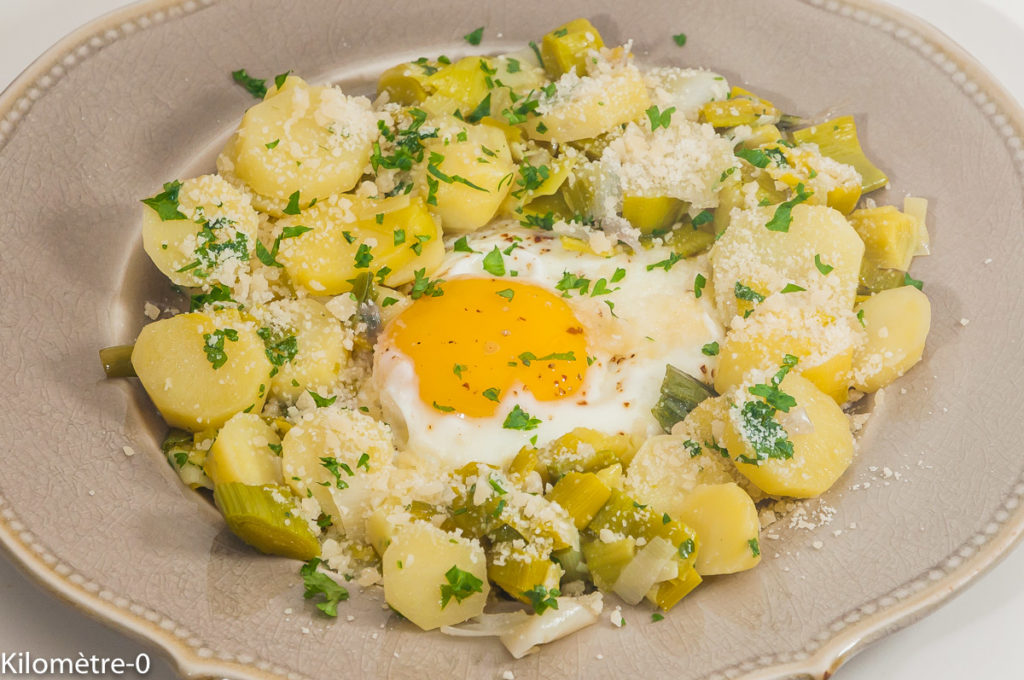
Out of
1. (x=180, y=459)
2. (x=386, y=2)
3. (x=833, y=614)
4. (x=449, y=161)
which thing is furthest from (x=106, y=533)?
(x=386, y=2)

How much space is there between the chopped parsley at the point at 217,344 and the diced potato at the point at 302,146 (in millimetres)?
586

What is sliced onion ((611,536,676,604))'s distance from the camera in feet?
8.86

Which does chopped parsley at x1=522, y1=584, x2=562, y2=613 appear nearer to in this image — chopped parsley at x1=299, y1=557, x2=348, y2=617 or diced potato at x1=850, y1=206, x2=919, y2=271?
chopped parsley at x1=299, y1=557, x2=348, y2=617

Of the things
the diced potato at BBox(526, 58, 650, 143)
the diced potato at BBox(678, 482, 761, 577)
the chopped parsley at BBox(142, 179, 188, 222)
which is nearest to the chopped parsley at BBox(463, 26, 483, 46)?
the diced potato at BBox(526, 58, 650, 143)

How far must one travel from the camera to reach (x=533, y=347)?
3232mm

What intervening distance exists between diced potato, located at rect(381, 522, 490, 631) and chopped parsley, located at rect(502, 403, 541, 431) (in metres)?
0.50

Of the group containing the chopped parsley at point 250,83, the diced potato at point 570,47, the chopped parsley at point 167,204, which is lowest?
the chopped parsley at point 167,204

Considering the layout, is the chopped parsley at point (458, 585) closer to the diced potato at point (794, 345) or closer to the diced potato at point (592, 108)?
the diced potato at point (794, 345)

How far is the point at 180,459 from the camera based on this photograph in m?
Answer: 2.99

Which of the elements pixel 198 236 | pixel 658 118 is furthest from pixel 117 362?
pixel 658 118

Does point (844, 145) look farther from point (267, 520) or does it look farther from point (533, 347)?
point (267, 520)

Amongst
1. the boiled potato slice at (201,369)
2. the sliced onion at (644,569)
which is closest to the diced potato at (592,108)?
the boiled potato slice at (201,369)

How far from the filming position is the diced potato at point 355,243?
3.26 meters

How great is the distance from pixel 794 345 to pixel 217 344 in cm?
171
